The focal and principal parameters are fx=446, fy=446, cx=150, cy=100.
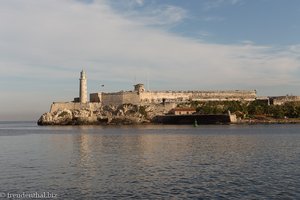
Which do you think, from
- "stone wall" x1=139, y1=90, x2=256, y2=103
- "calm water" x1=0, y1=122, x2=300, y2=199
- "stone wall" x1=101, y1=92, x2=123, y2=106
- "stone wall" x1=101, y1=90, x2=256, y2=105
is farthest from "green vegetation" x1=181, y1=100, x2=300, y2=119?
"calm water" x1=0, y1=122, x2=300, y2=199

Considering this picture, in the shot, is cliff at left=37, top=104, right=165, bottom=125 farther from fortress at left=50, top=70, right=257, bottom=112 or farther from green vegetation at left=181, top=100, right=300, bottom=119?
green vegetation at left=181, top=100, right=300, bottom=119

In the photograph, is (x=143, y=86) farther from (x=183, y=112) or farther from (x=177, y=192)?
(x=177, y=192)

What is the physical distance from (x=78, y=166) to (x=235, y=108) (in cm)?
7653

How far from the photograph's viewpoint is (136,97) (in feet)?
322

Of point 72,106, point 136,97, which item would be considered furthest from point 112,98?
point 72,106

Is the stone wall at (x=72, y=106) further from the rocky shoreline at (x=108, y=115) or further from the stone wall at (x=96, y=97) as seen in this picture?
the stone wall at (x=96, y=97)

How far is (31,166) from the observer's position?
23750mm

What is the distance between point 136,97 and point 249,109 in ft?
82.7

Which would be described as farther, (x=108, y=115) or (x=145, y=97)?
(x=145, y=97)

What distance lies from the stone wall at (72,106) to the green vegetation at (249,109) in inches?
868

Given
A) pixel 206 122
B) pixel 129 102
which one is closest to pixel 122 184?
pixel 206 122

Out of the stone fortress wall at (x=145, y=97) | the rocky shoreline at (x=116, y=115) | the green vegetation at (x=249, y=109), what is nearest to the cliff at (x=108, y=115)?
the rocky shoreline at (x=116, y=115)

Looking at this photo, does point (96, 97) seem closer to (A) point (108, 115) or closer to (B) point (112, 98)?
(B) point (112, 98)

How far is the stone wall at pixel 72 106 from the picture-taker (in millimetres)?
97812
